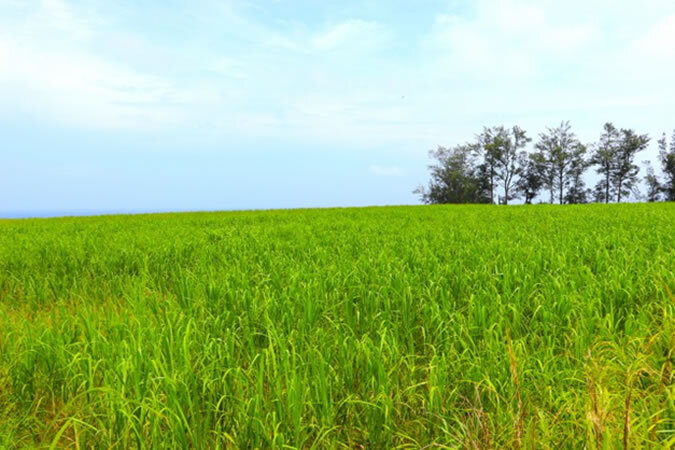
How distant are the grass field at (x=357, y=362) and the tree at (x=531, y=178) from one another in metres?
68.7

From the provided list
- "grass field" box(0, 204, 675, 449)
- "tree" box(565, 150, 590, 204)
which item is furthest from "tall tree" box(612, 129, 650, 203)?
"grass field" box(0, 204, 675, 449)

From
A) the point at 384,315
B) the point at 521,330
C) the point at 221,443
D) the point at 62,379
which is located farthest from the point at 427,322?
the point at 62,379

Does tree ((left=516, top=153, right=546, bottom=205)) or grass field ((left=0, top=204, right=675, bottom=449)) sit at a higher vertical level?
tree ((left=516, top=153, right=546, bottom=205))

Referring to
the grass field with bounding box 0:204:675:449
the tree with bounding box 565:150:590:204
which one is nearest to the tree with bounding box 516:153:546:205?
the tree with bounding box 565:150:590:204

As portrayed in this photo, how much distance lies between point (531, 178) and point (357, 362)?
74.0 m

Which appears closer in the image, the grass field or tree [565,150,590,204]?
the grass field

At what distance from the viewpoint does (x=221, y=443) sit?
2002 mm

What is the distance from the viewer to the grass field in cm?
201

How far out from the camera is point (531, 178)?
6706 centimetres

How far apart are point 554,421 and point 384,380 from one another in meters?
0.94

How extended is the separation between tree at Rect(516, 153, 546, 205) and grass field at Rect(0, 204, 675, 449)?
68.7 meters

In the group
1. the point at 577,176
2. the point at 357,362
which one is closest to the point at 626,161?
the point at 577,176

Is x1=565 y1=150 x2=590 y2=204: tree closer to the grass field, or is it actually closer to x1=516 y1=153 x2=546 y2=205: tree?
x1=516 y1=153 x2=546 y2=205: tree

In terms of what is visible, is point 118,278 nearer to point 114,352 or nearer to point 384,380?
point 114,352
